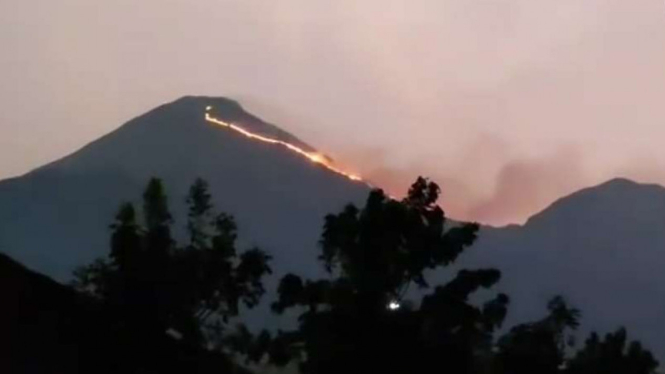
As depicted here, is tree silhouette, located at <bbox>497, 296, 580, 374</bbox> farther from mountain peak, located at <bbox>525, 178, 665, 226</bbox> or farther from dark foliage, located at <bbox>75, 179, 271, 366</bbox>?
mountain peak, located at <bbox>525, 178, 665, 226</bbox>

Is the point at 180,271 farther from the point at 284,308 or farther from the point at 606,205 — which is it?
the point at 606,205

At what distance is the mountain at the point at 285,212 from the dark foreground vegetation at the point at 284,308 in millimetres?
63166

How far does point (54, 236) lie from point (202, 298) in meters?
67.6

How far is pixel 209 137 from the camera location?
131 metres

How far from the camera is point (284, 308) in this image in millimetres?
30891

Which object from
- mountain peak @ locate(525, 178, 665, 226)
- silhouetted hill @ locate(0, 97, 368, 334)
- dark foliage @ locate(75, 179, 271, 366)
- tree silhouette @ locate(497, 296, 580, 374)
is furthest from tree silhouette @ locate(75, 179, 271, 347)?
mountain peak @ locate(525, 178, 665, 226)

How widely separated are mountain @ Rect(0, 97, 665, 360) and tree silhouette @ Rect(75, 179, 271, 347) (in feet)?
202

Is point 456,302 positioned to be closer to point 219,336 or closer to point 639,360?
point 219,336

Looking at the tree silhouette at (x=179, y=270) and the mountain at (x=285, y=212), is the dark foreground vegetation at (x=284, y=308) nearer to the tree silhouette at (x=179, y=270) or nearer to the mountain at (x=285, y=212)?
the tree silhouette at (x=179, y=270)

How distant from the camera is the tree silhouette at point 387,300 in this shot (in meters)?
27.8

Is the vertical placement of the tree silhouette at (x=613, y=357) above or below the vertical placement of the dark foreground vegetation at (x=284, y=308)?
above

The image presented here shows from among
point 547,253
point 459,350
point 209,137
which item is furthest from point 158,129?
point 459,350

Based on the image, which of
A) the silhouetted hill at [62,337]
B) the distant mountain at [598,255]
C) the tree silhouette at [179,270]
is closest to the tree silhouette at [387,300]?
the tree silhouette at [179,270]

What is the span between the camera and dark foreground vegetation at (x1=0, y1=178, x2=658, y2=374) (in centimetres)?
2280
